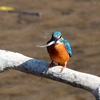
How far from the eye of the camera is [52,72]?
12.3ft

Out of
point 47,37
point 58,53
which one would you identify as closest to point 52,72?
point 58,53

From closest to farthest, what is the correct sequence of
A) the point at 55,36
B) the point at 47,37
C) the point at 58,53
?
the point at 55,36, the point at 58,53, the point at 47,37

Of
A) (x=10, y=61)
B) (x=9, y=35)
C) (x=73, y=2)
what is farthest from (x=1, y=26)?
(x=10, y=61)

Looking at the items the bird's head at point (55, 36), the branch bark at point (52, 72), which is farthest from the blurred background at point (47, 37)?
the bird's head at point (55, 36)

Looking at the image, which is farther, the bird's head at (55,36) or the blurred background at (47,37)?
the blurred background at (47,37)

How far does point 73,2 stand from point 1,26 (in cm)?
166

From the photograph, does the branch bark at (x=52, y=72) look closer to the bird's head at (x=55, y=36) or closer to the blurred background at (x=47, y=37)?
the bird's head at (x=55, y=36)

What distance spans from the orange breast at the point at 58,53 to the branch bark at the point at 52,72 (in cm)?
7

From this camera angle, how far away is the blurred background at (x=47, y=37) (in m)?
6.48

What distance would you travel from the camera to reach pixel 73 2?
9164mm

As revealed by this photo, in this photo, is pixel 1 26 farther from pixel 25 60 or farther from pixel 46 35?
pixel 25 60

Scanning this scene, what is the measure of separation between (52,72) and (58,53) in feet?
0.51

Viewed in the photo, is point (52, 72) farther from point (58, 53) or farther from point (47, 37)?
point (47, 37)

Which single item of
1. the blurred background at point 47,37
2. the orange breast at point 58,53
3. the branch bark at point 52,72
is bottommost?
the blurred background at point 47,37
